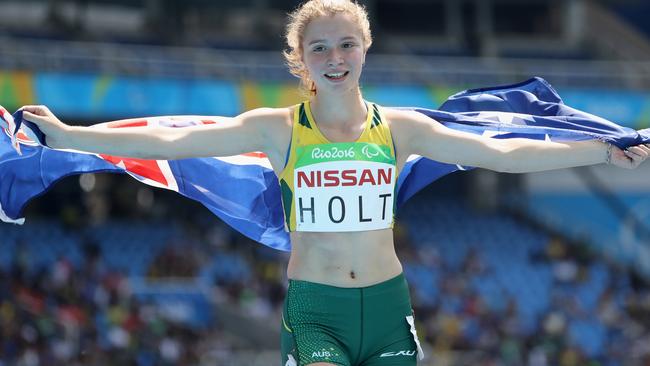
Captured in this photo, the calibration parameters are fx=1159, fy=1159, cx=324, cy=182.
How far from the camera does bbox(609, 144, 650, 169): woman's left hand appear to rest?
17.7 ft

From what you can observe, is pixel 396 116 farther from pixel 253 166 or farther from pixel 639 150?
pixel 253 166

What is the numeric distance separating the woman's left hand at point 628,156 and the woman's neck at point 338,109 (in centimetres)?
126

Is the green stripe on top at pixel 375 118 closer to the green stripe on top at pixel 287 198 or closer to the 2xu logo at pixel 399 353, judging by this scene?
the green stripe on top at pixel 287 198

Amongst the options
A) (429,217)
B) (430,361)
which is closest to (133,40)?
(429,217)

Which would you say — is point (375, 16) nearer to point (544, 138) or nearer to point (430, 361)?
point (430, 361)

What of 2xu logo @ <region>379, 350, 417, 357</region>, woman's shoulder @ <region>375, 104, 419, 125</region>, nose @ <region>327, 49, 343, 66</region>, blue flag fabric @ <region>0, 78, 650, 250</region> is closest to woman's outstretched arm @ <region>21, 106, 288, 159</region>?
nose @ <region>327, 49, 343, 66</region>

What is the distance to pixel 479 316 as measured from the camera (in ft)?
69.1

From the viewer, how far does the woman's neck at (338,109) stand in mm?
4918

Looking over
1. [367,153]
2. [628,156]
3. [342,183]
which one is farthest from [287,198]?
[628,156]

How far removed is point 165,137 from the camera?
4.79m

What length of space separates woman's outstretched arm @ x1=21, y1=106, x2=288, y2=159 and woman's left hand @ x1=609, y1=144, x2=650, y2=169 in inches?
62.2

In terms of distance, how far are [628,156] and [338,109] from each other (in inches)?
57.1

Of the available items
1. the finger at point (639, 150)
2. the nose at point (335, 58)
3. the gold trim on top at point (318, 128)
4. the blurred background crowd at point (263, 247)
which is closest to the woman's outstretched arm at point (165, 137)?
the gold trim on top at point (318, 128)

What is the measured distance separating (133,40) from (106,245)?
6290 mm
